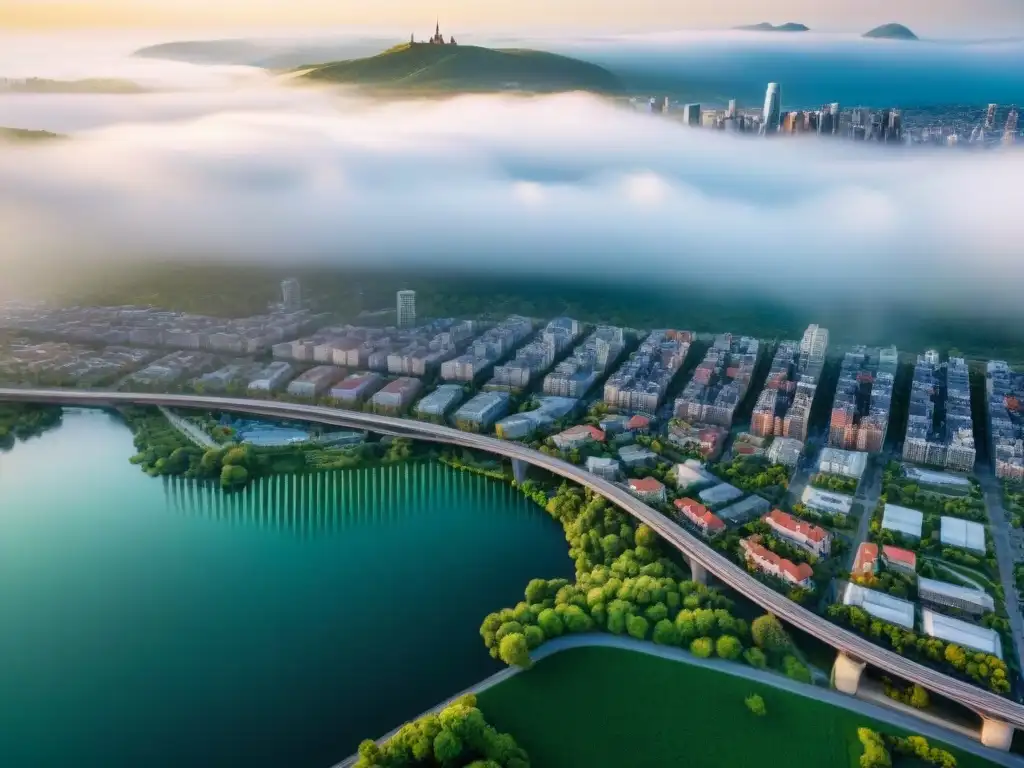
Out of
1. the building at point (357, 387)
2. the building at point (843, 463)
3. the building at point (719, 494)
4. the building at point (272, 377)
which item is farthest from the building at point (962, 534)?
the building at point (272, 377)

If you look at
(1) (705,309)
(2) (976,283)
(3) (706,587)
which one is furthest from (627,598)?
(2) (976,283)

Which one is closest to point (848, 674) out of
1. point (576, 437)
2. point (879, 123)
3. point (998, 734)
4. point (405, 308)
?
point (998, 734)

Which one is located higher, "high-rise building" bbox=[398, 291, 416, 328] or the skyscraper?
the skyscraper

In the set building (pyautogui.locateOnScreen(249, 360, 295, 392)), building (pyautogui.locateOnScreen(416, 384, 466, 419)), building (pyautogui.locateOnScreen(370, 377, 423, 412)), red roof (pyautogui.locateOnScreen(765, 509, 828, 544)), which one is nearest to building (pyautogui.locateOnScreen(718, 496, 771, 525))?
red roof (pyautogui.locateOnScreen(765, 509, 828, 544))

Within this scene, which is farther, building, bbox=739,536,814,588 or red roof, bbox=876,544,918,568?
red roof, bbox=876,544,918,568

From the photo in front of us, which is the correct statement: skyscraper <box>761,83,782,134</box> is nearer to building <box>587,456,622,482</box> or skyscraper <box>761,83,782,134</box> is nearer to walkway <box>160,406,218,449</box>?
building <box>587,456,622,482</box>

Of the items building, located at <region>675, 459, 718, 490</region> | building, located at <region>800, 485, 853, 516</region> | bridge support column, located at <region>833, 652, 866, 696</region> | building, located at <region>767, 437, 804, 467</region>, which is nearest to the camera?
bridge support column, located at <region>833, 652, 866, 696</region>

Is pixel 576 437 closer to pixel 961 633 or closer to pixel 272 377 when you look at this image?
pixel 961 633
